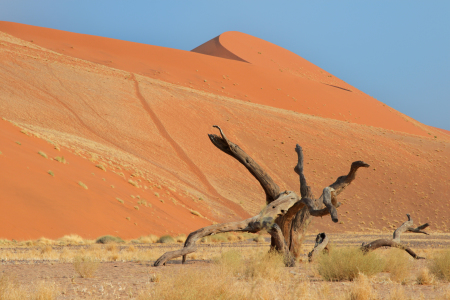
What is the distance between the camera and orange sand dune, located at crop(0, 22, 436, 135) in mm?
61062

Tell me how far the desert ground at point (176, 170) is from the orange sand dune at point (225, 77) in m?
0.35

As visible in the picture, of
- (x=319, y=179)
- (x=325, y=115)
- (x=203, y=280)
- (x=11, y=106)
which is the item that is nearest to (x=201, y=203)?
(x=319, y=179)

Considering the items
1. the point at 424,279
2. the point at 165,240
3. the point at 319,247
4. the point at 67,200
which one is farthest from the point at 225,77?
the point at 424,279

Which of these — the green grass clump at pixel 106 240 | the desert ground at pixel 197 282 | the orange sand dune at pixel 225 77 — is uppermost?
the orange sand dune at pixel 225 77

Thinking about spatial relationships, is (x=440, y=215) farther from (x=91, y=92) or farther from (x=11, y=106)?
(x=11, y=106)

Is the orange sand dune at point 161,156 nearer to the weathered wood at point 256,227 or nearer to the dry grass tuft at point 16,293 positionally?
the weathered wood at point 256,227

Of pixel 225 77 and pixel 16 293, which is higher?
pixel 225 77

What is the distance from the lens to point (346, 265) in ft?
27.6

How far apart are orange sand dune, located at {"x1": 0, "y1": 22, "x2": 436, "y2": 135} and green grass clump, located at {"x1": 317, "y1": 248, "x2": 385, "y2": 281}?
5051cm

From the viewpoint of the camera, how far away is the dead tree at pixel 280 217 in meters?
9.73

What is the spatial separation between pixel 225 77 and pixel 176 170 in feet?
102

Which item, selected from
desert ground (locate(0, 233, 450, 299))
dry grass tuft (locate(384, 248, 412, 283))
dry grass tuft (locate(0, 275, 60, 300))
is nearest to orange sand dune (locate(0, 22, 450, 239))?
desert ground (locate(0, 233, 450, 299))

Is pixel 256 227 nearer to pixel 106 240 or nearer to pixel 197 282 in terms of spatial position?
pixel 197 282

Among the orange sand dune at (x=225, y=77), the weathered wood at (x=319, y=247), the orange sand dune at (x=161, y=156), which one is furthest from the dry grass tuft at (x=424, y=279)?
the orange sand dune at (x=225, y=77)
